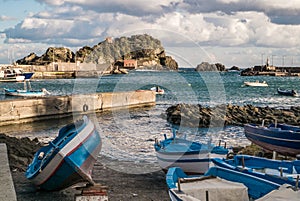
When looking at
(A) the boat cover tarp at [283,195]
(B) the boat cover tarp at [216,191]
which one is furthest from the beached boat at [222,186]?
(A) the boat cover tarp at [283,195]

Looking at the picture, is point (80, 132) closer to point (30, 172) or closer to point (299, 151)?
point (30, 172)

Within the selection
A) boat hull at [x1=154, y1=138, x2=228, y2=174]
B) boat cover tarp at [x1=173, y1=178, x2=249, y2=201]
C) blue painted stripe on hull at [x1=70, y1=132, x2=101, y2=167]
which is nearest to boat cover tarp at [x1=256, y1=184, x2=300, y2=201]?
boat cover tarp at [x1=173, y1=178, x2=249, y2=201]

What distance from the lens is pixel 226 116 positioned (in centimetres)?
3062

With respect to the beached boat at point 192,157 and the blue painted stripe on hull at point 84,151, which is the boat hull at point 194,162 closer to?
the beached boat at point 192,157

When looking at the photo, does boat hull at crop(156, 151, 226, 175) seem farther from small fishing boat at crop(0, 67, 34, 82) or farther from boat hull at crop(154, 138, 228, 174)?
small fishing boat at crop(0, 67, 34, 82)

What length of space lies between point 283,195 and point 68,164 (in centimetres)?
428

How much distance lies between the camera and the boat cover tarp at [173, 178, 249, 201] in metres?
7.37

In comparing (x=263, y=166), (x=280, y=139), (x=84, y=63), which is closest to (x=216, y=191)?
(x=263, y=166)

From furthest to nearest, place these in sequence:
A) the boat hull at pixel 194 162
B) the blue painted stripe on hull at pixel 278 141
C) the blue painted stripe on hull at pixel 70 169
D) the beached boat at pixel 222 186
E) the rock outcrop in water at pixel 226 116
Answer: the rock outcrop in water at pixel 226 116, the blue painted stripe on hull at pixel 278 141, the boat hull at pixel 194 162, the blue painted stripe on hull at pixel 70 169, the beached boat at pixel 222 186

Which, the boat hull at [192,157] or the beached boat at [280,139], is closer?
the boat hull at [192,157]

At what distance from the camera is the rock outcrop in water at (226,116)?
2900cm

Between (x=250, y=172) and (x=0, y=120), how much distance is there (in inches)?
814

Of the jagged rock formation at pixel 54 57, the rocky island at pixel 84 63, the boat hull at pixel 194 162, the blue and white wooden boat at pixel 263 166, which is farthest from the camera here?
the jagged rock formation at pixel 54 57

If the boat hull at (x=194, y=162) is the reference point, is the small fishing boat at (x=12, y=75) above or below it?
above
